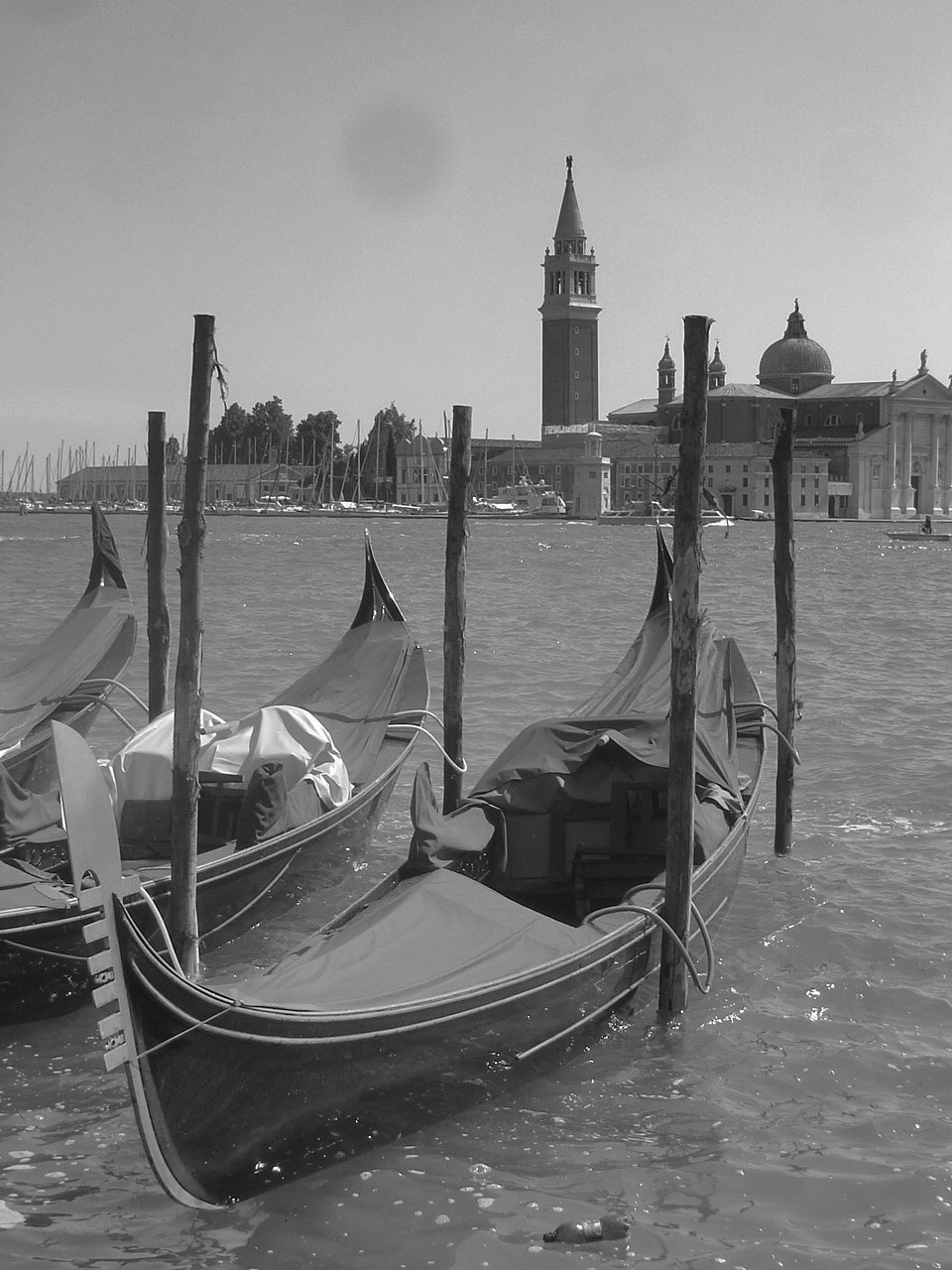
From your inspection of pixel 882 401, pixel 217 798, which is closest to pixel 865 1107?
pixel 217 798

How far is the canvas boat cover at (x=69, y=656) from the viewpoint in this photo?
741 cm

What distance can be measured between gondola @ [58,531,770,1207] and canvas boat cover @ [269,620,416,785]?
4.81 feet

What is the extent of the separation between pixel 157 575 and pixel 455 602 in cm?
178

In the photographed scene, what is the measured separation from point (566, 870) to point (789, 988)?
0.90m

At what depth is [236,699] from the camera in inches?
452

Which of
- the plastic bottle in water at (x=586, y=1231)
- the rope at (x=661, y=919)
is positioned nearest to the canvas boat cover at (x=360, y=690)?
the rope at (x=661, y=919)

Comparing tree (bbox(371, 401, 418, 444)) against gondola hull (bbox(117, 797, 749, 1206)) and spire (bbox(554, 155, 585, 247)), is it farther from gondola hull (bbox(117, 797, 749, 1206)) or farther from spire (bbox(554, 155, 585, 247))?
gondola hull (bbox(117, 797, 749, 1206))

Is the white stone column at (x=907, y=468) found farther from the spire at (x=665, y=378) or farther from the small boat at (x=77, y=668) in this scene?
the small boat at (x=77, y=668)

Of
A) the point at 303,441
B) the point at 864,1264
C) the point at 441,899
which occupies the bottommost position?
the point at 864,1264

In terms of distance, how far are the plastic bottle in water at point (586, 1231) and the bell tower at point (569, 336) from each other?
69.0 metres

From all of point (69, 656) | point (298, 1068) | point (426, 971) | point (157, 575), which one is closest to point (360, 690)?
point (157, 575)

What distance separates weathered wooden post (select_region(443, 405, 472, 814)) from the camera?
6625mm

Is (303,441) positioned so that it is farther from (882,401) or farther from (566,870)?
(566,870)

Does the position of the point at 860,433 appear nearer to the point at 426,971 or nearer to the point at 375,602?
the point at 375,602
